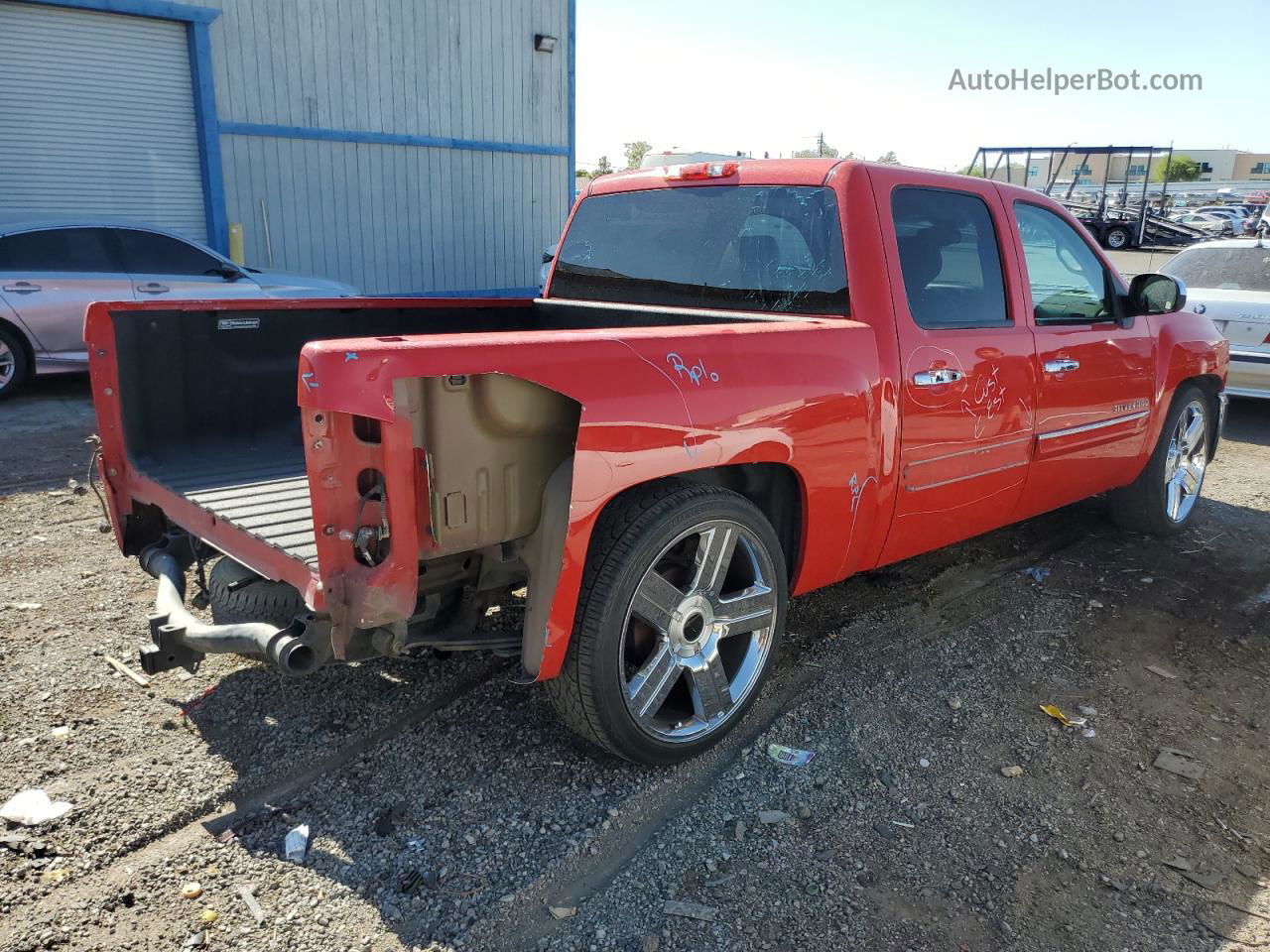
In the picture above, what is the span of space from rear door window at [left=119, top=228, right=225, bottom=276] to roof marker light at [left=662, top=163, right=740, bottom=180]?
23.3ft

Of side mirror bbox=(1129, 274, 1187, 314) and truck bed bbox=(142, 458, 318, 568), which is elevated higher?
side mirror bbox=(1129, 274, 1187, 314)

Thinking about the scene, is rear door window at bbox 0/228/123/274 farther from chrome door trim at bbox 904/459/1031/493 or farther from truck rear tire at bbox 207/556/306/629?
chrome door trim at bbox 904/459/1031/493

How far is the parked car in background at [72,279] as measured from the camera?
28.2 ft

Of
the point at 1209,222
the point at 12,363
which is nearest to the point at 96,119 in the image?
the point at 12,363

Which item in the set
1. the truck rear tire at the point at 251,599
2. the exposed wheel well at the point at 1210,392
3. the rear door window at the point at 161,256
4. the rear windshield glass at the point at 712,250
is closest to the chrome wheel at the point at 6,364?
the rear door window at the point at 161,256

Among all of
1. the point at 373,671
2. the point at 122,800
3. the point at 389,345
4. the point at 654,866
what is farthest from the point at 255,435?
the point at 654,866

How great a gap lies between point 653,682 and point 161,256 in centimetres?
848

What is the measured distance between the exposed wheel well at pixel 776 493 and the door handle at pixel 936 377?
640mm

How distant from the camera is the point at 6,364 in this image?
8.58 metres

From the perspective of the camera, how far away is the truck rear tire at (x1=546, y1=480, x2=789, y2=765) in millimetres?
2803

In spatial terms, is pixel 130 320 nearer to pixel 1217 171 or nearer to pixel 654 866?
pixel 654 866

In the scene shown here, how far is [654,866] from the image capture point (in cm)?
268

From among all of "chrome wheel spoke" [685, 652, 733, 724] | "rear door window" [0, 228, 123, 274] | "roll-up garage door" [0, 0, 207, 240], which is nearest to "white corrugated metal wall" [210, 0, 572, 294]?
"roll-up garage door" [0, 0, 207, 240]

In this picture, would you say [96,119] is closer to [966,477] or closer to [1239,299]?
[966,477]
